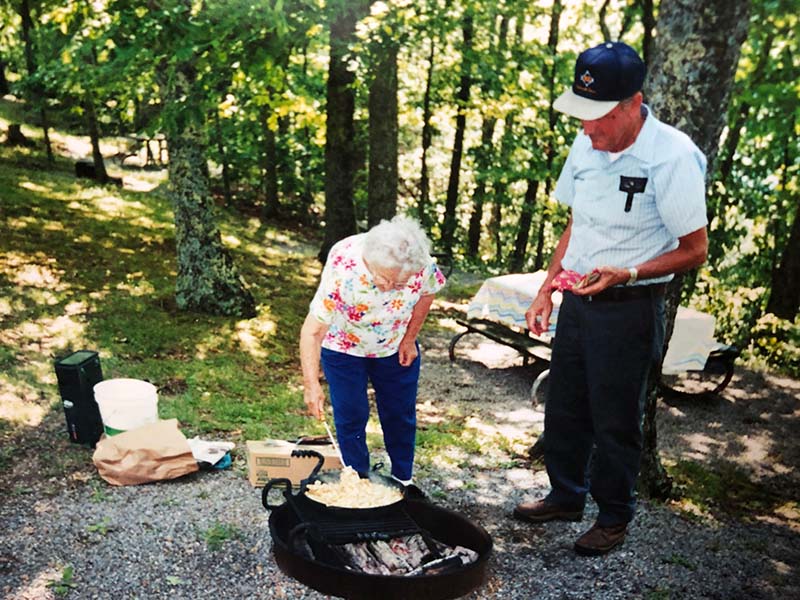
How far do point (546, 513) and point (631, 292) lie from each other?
4.64 feet

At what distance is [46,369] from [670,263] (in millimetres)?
5186

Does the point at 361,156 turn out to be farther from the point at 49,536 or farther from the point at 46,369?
the point at 49,536

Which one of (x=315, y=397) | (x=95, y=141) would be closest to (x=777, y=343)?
(x=315, y=397)

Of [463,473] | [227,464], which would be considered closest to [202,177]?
[227,464]

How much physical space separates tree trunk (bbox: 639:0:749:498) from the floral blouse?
4.95 ft

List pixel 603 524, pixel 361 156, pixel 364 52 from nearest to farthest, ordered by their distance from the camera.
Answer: pixel 603 524
pixel 364 52
pixel 361 156

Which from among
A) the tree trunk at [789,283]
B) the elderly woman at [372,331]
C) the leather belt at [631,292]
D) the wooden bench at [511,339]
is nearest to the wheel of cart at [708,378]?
the wooden bench at [511,339]

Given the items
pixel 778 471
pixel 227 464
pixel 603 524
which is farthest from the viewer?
pixel 778 471

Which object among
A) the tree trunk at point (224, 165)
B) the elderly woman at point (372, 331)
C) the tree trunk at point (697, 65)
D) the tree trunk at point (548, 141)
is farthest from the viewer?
the tree trunk at point (224, 165)

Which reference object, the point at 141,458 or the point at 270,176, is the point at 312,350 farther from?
the point at 270,176

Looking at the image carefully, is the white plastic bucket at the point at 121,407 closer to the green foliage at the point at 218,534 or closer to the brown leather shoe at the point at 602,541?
the green foliage at the point at 218,534

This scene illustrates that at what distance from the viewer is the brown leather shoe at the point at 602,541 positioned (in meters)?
3.38

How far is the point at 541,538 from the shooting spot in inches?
143

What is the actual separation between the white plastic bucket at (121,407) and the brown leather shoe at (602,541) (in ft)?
9.19
